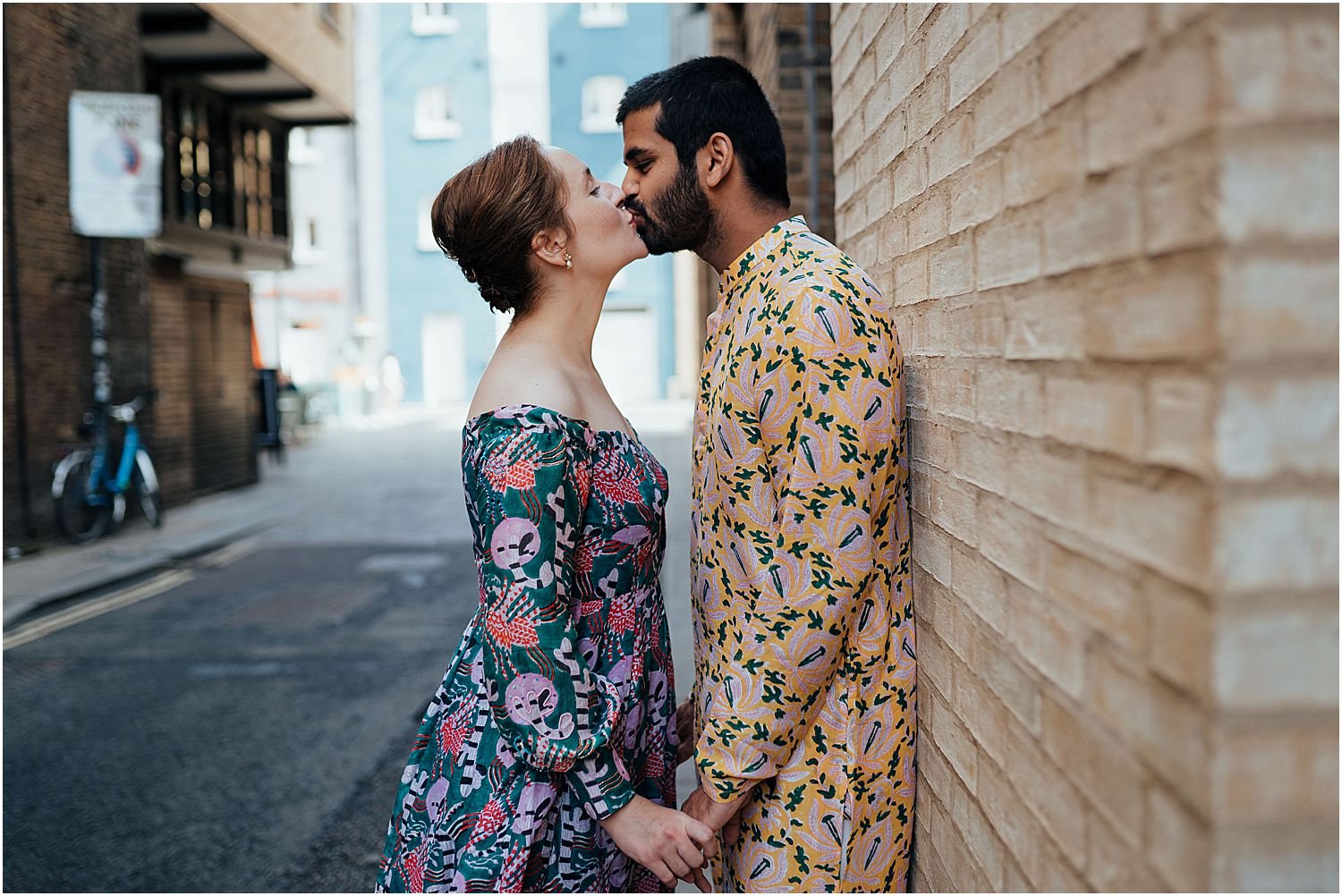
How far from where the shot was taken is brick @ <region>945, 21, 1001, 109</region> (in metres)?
1.35

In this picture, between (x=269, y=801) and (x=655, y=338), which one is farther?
(x=655, y=338)

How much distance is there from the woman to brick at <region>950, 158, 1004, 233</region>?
0.74 metres

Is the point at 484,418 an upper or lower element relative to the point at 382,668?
upper

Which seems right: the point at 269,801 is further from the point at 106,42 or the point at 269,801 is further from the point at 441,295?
the point at 441,295

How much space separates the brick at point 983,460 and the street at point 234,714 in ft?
10.1

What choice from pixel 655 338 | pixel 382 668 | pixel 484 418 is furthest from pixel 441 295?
pixel 484 418

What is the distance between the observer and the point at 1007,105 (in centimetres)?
129

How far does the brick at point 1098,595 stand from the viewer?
3.11 ft

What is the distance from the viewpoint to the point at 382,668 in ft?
20.9

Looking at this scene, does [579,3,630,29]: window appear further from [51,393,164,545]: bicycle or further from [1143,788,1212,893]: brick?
[1143,788,1212,893]: brick

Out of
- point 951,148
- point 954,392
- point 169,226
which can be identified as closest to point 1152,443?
point 954,392

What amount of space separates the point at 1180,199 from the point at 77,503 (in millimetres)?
11827

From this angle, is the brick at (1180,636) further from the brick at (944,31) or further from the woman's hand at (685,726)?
the woman's hand at (685,726)

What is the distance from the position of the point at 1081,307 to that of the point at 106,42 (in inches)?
525
